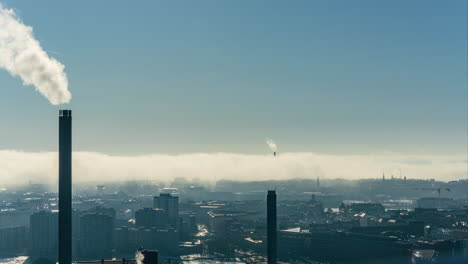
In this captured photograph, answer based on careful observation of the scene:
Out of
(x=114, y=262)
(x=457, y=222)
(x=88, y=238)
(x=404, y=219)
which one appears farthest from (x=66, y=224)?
(x=457, y=222)

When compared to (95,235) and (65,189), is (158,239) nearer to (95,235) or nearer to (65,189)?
(95,235)

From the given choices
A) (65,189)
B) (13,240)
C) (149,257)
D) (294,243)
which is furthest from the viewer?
(13,240)

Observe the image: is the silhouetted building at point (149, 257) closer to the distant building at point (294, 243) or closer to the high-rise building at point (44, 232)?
the distant building at point (294, 243)

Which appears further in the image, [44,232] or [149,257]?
[44,232]

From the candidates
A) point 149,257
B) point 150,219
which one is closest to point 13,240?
point 150,219

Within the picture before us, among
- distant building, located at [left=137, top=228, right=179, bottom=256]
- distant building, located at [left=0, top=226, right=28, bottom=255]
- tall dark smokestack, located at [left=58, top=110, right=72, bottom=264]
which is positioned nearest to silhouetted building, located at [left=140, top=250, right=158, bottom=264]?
tall dark smokestack, located at [left=58, top=110, right=72, bottom=264]

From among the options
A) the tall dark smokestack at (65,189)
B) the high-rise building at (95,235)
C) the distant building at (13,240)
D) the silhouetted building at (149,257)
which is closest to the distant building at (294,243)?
the high-rise building at (95,235)

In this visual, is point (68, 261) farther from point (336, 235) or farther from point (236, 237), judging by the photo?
point (236, 237)
